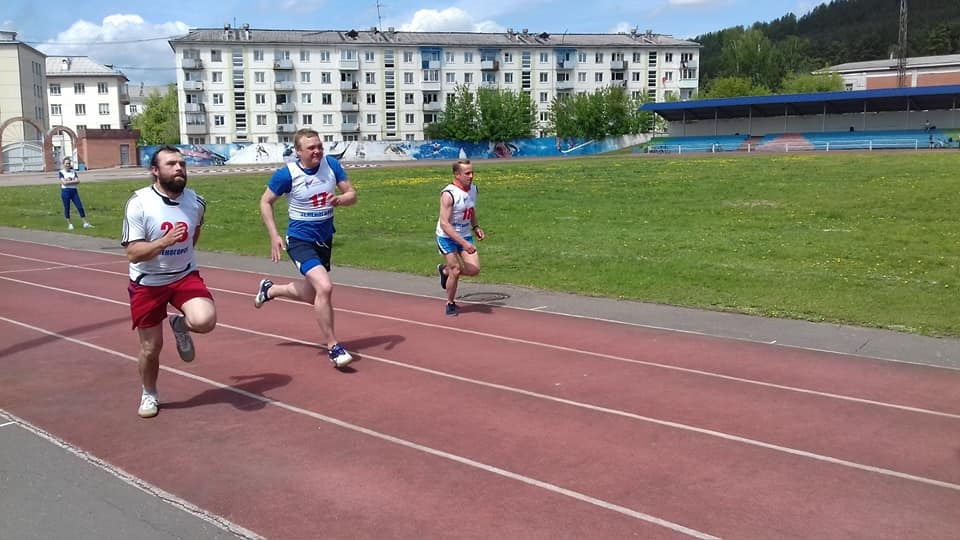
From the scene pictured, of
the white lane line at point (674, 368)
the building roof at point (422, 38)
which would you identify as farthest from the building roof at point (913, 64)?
the white lane line at point (674, 368)

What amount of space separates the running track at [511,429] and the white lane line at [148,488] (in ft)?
0.14

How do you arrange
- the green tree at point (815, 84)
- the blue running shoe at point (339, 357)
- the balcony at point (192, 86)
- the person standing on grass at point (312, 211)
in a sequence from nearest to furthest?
the blue running shoe at point (339, 357), the person standing on grass at point (312, 211), the balcony at point (192, 86), the green tree at point (815, 84)

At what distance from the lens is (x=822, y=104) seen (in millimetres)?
65688

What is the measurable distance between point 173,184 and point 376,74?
323 feet

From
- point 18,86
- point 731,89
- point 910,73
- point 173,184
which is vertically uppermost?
point 910,73

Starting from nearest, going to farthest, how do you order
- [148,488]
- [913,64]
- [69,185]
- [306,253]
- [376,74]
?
[148,488] < [306,253] < [69,185] < [376,74] < [913,64]

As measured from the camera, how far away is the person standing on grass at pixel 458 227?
32.4ft

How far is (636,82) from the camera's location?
11081cm

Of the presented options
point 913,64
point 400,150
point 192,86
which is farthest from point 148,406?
point 913,64

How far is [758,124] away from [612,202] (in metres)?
51.2

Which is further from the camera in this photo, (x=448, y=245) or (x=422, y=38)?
(x=422, y=38)

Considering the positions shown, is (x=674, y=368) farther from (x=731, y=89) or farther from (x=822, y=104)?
(x=731, y=89)

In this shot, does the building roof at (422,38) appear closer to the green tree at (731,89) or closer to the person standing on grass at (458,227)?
the green tree at (731,89)

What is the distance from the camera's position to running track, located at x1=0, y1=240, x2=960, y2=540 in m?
4.59
